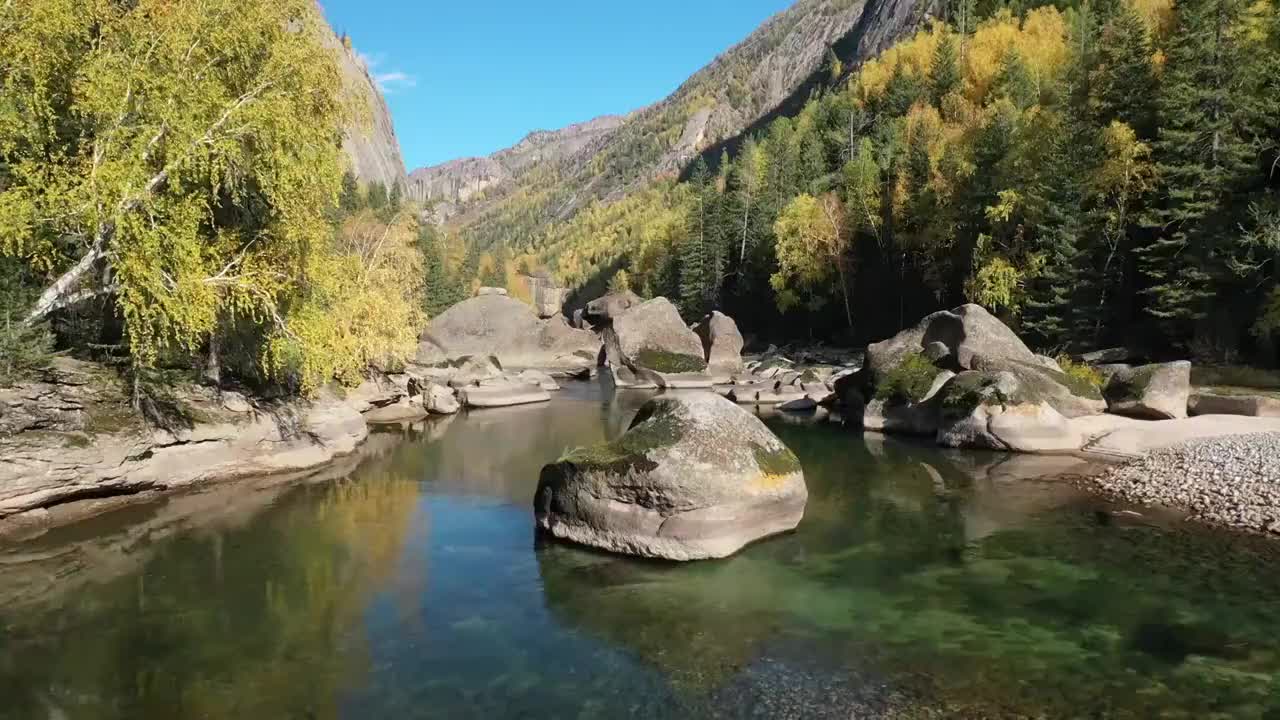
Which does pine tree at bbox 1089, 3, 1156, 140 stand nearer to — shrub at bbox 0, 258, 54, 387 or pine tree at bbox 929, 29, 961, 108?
pine tree at bbox 929, 29, 961, 108

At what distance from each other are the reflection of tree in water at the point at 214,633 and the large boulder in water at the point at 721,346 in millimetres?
36018

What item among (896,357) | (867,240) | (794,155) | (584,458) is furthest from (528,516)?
(794,155)

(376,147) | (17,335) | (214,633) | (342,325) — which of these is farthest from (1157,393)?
(376,147)

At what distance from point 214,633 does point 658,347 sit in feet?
128

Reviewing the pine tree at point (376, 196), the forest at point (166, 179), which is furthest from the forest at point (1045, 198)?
the pine tree at point (376, 196)

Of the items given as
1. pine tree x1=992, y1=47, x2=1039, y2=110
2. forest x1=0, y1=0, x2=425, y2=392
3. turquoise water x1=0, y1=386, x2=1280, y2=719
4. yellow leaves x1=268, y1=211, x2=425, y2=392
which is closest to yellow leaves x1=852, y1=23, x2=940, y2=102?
pine tree x1=992, y1=47, x2=1039, y2=110

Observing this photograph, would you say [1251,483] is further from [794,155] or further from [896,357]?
[794,155]

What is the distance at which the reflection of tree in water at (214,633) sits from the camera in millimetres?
8617

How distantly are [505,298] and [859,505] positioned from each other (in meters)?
43.1

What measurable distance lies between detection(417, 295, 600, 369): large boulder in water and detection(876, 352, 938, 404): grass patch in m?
28.2

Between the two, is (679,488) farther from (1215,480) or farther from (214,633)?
(1215,480)

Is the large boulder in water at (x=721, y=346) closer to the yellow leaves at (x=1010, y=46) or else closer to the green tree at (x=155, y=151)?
the green tree at (x=155, y=151)

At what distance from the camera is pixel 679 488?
13.1 meters

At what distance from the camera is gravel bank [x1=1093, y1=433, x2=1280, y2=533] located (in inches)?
607
